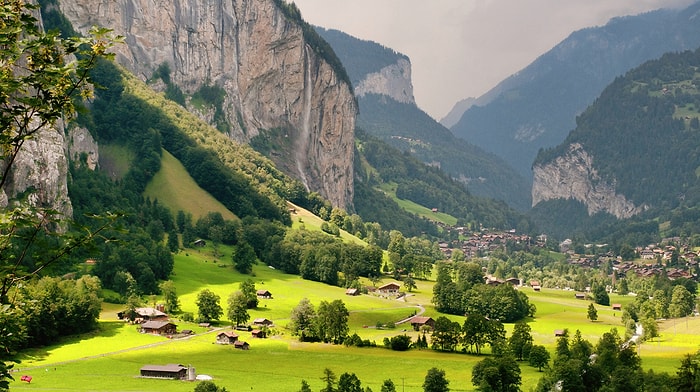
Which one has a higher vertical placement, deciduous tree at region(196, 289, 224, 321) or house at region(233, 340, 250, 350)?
deciduous tree at region(196, 289, 224, 321)

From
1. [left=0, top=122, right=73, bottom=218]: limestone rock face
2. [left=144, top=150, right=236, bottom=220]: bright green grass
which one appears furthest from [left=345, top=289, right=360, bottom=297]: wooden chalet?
[left=0, top=122, right=73, bottom=218]: limestone rock face

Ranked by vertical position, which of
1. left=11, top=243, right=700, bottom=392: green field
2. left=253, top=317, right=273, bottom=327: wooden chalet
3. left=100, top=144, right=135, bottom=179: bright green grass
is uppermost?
left=100, top=144, right=135, bottom=179: bright green grass

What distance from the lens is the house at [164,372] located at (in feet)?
261

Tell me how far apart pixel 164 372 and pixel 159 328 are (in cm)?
2353

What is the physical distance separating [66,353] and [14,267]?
80.9 metres

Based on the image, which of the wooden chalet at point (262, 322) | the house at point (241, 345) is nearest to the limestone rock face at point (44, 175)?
the wooden chalet at point (262, 322)

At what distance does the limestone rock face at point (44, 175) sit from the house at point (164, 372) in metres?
57.8

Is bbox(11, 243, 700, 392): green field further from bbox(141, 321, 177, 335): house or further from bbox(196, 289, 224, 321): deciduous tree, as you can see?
bbox(196, 289, 224, 321): deciduous tree

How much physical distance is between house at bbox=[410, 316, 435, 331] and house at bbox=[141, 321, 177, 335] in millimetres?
37579

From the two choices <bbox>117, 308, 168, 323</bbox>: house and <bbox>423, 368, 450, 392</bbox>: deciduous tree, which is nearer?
<bbox>423, 368, 450, 392</bbox>: deciduous tree

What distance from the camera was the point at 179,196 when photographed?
192375 millimetres

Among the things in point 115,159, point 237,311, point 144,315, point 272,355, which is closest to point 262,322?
point 237,311

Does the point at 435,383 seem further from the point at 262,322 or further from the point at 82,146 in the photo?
the point at 82,146

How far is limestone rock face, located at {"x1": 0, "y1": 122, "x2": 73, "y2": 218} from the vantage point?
422 ft
